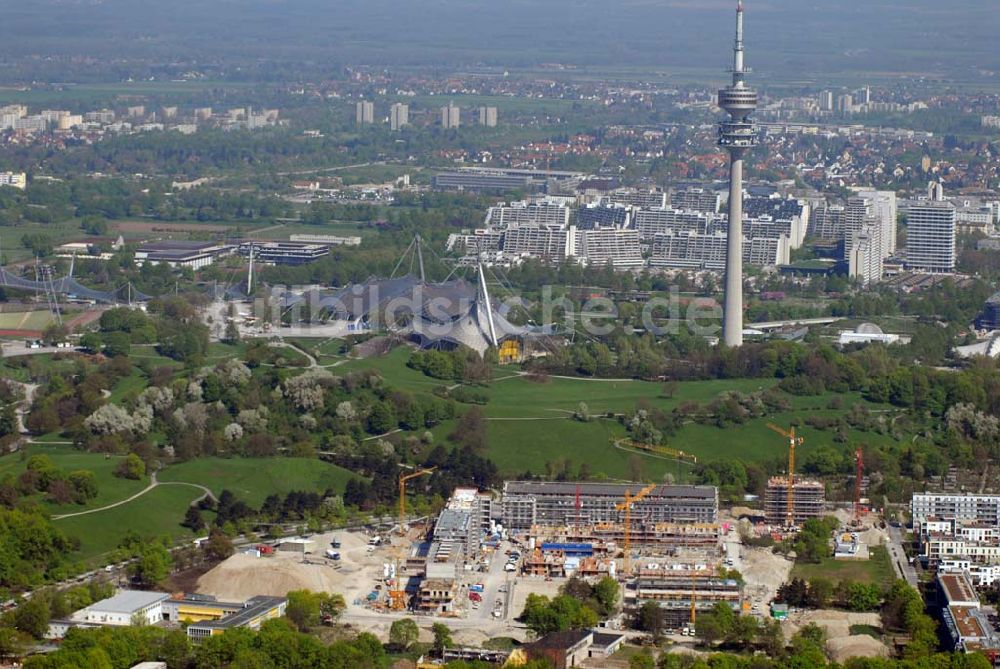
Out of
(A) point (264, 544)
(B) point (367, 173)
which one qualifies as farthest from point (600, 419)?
(B) point (367, 173)

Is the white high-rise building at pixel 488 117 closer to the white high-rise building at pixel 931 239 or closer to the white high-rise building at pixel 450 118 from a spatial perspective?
the white high-rise building at pixel 450 118

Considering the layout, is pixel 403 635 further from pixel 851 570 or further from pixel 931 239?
pixel 931 239

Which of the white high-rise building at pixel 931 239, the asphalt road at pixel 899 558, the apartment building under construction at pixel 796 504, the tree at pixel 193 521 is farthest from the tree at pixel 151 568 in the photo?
the white high-rise building at pixel 931 239

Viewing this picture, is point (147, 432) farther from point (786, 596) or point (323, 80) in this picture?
point (323, 80)

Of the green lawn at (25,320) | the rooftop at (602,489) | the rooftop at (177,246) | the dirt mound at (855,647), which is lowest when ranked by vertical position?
the rooftop at (177,246)

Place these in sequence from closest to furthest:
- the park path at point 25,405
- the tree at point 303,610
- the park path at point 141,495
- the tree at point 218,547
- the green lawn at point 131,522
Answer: the tree at point 303,610 → the tree at point 218,547 → the green lawn at point 131,522 → the park path at point 141,495 → the park path at point 25,405

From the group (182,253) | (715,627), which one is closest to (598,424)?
(715,627)
